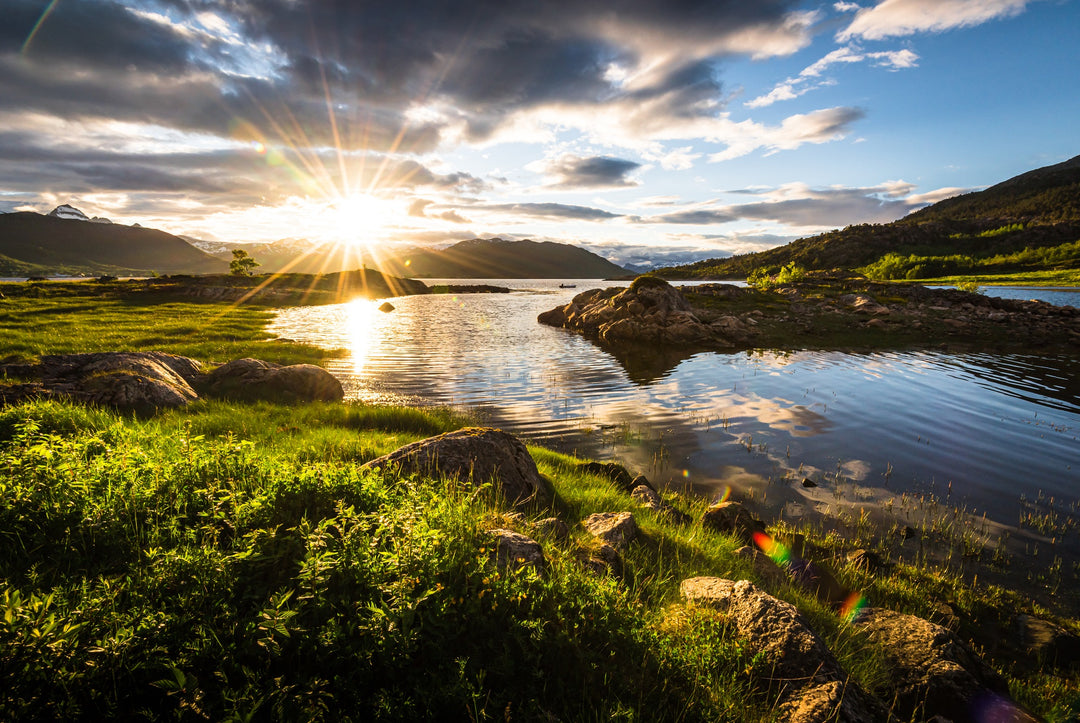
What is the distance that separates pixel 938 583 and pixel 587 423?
40.2ft

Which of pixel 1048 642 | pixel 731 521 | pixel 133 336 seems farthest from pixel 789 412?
pixel 133 336

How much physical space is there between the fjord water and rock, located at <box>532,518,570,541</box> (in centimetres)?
737

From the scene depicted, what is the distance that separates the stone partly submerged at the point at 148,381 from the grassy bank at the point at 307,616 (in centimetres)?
905

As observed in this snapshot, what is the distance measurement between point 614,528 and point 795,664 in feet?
12.4

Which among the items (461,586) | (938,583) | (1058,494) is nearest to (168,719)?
(461,586)

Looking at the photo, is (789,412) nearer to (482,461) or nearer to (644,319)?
(482,461)

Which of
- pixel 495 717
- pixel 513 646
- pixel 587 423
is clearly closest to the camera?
pixel 495 717

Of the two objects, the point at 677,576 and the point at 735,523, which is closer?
the point at 677,576

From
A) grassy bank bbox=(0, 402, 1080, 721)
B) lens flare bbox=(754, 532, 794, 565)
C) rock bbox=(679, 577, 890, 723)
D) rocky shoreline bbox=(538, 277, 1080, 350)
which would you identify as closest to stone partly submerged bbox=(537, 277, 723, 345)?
rocky shoreline bbox=(538, 277, 1080, 350)

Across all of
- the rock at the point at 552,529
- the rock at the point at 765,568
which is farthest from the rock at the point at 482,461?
the rock at the point at 765,568

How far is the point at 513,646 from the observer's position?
4.07 meters

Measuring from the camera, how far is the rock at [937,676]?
581cm

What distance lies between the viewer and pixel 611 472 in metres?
13.4

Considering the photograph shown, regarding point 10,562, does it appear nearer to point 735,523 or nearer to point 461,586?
point 461,586
